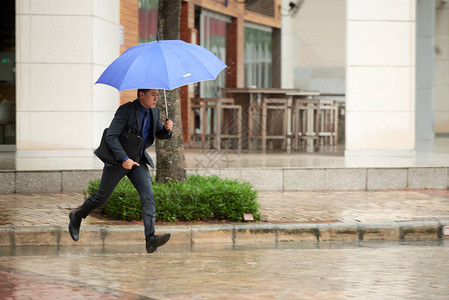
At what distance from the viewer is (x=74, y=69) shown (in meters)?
15.2

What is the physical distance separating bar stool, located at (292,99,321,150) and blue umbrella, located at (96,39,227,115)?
10.8 m

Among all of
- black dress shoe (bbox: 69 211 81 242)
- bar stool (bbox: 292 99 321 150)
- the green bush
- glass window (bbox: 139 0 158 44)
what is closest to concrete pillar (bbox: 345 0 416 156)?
bar stool (bbox: 292 99 321 150)

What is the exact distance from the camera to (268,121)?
18.8 metres

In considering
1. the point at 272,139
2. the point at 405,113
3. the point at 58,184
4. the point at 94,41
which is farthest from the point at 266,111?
the point at 58,184

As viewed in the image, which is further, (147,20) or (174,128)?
(147,20)

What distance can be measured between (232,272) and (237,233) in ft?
5.97

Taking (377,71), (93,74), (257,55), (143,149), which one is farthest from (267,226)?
(257,55)

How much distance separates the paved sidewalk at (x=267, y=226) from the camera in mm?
8445

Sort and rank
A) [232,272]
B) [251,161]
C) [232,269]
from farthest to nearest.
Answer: [251,161]
[232,269]
[232,272]

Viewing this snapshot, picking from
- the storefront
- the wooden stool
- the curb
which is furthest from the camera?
the wooden stool

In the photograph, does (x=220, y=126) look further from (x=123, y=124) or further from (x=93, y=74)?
(x=123, y=124)

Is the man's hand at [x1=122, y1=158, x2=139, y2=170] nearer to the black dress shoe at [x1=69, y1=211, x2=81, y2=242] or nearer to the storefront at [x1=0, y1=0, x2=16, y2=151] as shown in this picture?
the black dress shoe at [x1=69, y1=211, x2=81, y2=242]

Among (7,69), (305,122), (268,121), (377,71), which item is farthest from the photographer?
(305,122)

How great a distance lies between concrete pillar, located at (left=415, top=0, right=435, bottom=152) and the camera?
21.8m
